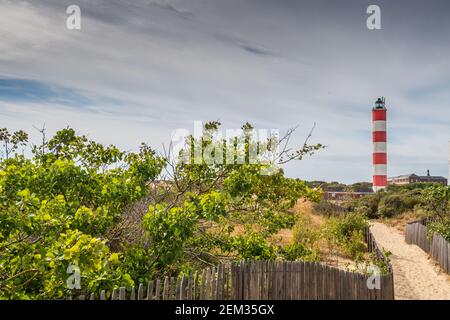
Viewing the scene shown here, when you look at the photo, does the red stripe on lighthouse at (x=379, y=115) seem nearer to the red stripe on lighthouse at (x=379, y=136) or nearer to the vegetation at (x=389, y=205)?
the red stripe on lighthouse at (x=379, y=136)

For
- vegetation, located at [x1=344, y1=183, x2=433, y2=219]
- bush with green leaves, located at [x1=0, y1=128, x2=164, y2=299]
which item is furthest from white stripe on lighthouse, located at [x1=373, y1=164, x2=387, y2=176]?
bush with green leaves, located at [x1=0, y1=128, x2=164, y2=299]

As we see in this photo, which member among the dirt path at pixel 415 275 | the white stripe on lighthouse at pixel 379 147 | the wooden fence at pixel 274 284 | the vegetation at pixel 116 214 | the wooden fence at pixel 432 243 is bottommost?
the dirt path at pixel 415 275

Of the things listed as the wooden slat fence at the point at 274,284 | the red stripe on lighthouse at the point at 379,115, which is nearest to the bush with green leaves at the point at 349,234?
the wooden slat fence at the point at 274,284

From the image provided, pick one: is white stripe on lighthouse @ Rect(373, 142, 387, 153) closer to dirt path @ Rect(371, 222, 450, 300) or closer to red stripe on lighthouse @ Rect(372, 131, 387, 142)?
red stripe on lighthouse @ Rect(372, 131, 387, 142)

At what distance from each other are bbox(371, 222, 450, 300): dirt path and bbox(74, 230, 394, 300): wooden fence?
99.2 inches

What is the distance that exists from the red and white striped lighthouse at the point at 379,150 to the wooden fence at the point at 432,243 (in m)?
18.7

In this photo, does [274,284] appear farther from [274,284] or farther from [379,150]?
[379,150]

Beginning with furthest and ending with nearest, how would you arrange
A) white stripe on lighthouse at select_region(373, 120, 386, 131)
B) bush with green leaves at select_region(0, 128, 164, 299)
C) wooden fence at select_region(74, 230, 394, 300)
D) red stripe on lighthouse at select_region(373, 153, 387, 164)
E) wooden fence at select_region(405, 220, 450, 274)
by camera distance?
white stripe on lighthouse at select_region(373, 120, 386, 131), red stripe on lighthouse at select_region(373, 153, 387, 164), wooden fence at select_region(405, 220, 450, 274), wooden fence at select_region(74, 230, 394, 300), bush with green leaves at select_region(0, 128, 164, 299)

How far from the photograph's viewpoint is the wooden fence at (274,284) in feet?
19.3

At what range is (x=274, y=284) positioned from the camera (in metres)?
7.19

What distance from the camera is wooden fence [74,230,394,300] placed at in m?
5.89
